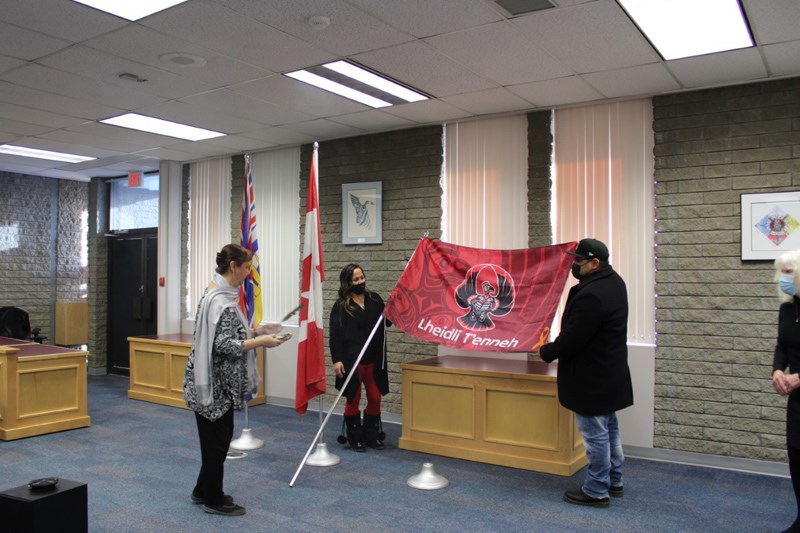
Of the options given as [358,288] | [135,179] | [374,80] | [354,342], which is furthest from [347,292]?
[135,179]

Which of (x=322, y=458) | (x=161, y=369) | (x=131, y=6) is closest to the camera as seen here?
(x=131, y=6)

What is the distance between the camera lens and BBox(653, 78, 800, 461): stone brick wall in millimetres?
4473

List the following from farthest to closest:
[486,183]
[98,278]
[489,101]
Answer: [98,278], [486,183], [489,101]

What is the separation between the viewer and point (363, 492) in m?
4.04

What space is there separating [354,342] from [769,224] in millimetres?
2991

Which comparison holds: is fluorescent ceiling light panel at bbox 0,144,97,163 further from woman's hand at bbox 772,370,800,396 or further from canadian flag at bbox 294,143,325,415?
woman's hand at bbox 772,370,800,396

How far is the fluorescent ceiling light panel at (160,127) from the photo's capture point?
5.83 metres

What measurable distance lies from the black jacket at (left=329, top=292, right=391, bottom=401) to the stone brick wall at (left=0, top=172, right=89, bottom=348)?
616 cm

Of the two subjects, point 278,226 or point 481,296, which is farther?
point 278,226

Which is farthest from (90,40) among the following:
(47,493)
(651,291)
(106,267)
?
(106,267)

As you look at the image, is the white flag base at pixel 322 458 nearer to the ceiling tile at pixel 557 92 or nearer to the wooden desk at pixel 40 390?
the wooden desk at pixel 40 390

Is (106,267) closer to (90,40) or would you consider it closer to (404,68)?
(90,40)

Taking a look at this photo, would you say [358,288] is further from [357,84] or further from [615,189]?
[615,189]

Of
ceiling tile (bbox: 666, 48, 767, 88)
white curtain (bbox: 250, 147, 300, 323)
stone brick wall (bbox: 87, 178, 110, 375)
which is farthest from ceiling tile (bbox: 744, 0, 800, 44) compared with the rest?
stone brick wall (bbox: 87, 178, 110, 375)
